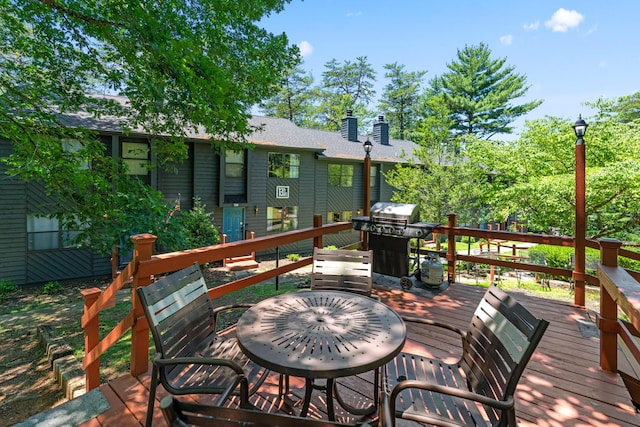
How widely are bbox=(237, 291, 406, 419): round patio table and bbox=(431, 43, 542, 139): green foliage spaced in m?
26.2

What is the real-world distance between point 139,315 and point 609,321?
393cm

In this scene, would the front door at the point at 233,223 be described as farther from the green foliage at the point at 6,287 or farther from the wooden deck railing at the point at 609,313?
the wooden deck railing at the point at 609,313

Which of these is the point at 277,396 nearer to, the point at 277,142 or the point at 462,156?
the point at 462,156

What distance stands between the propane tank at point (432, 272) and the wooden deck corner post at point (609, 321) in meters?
2.14

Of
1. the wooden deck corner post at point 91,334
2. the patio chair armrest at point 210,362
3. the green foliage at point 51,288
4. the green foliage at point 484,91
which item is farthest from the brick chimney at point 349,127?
the patio chair armrest at point 210,362

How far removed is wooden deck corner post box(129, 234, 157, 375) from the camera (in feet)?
8.18

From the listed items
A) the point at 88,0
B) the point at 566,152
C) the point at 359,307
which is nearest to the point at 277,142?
the point at 88,0

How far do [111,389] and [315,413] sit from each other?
1.57 m

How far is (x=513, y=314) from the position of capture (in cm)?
182

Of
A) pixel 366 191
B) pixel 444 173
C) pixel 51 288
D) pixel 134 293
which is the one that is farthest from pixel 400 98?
pixel 134 293

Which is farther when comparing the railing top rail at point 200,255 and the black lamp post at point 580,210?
the black lamp post at point 580,210

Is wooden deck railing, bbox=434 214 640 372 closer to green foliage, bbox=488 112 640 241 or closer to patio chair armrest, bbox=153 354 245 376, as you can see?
patio chair armrest, bbox=153 354 245 376

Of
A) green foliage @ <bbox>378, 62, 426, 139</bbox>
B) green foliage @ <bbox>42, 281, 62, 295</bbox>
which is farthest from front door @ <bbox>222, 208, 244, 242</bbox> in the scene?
green foliage @ <bbox>378, 62, 426, 139</bbox>

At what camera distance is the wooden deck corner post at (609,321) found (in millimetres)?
2760
